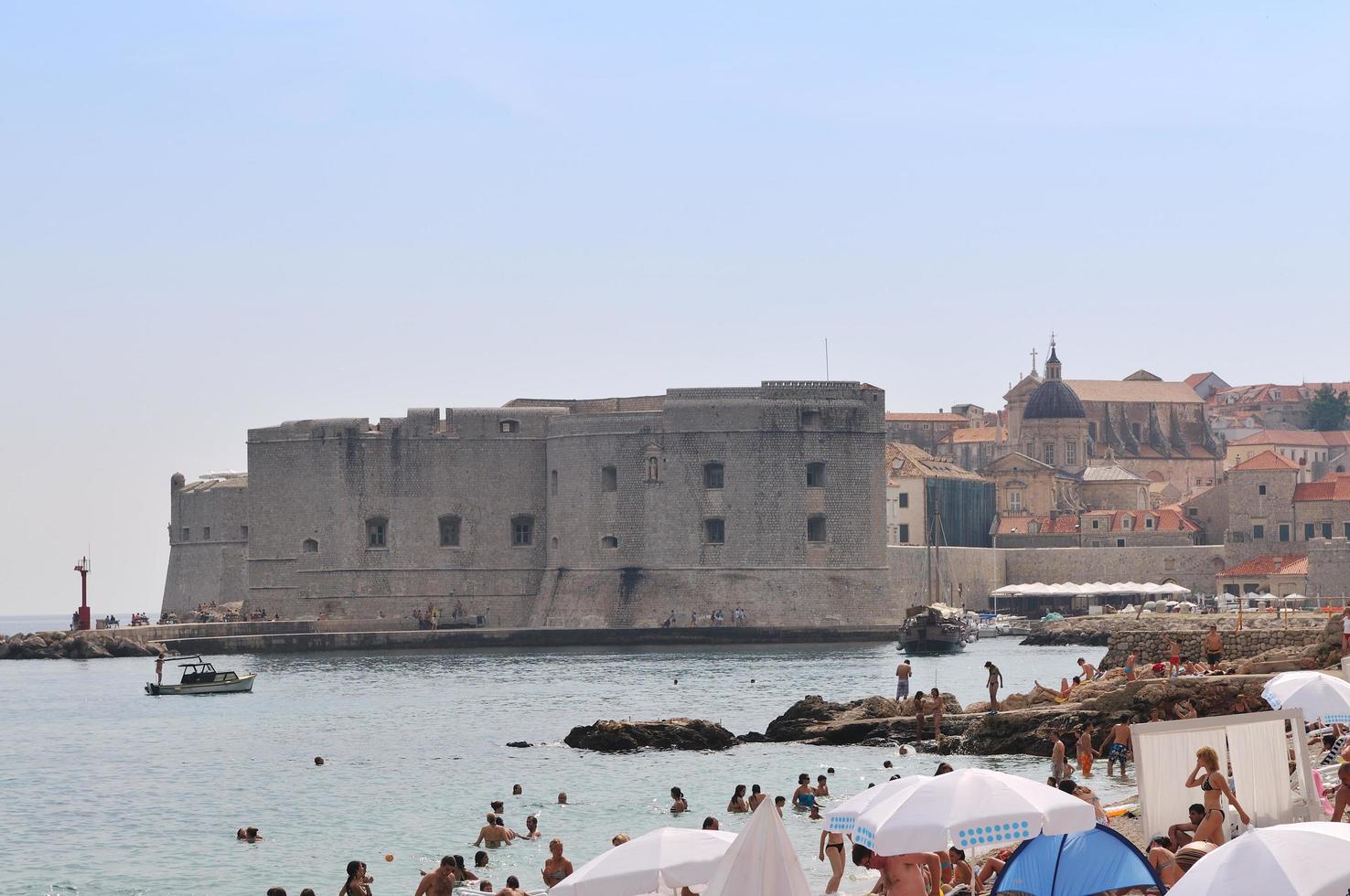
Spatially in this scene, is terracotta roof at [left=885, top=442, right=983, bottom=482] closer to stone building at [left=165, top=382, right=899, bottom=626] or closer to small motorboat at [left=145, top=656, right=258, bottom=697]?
stone building at [left=165, top=382, right=899, bottom=626]

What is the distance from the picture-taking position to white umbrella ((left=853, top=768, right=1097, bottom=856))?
31.9 ft

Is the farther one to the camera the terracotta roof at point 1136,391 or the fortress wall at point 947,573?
the terracotta roof at point 1136,391

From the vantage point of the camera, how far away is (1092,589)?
5816cm

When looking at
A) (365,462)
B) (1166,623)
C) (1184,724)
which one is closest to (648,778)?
(1184,724)

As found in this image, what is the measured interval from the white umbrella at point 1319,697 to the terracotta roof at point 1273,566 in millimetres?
43060

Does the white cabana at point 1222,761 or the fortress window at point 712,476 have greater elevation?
the fortress window at point 712,476

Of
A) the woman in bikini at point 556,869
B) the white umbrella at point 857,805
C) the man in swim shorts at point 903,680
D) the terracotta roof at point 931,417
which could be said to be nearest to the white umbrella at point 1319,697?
the white umbrella at point 857,805

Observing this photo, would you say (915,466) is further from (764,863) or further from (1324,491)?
(764,863)

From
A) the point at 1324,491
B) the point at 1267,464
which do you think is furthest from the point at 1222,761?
the point at 1267,464

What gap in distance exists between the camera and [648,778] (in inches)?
875

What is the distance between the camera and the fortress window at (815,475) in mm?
45031

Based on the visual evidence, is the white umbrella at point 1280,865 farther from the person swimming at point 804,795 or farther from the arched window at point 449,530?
the arched window at point 449,530

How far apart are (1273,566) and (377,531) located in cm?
2648

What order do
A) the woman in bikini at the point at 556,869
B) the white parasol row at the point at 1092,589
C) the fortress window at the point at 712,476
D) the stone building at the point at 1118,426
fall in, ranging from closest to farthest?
the woman in bikini at the point at 556,869 < the fortress window at the point at 712,476 < the white parasol row at the point at 1092,589 < the stone building at the point at 1118,426
